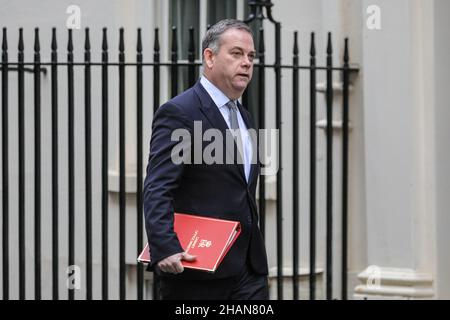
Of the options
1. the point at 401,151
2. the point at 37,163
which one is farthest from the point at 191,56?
the point at 401,151

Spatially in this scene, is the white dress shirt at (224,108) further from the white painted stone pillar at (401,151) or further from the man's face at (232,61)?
the white painted stone pillar at (401,151)

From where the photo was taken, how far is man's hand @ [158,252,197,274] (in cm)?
505

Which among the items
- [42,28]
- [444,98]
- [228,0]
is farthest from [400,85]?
[42,28]

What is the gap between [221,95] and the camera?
17.9 ft

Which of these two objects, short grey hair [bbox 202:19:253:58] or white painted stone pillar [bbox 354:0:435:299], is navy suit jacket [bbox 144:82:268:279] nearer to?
short grey hair [bbox 202:19:253:58]

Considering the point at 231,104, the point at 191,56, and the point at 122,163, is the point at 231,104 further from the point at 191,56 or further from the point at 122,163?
the point at 122,163

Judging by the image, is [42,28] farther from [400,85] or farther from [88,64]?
[400,85]

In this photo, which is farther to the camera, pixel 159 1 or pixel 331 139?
pixel 159 1

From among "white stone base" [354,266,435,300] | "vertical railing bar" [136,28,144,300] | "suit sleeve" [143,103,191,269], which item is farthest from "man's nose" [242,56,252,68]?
"white stone base" [354,266,435,300]

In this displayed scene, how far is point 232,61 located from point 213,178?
54 centimetres

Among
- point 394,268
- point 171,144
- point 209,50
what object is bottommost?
point 394,268

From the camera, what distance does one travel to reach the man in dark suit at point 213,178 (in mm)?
Answer: 5168

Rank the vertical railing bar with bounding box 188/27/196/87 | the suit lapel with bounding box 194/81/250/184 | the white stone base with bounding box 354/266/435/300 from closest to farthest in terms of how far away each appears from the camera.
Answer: the suit lapel with bounding box 194/81/250/184 < the vertical railing bar with bounding box 188/27/196/87 < the white stone base with bounding box 354/266/435/300
